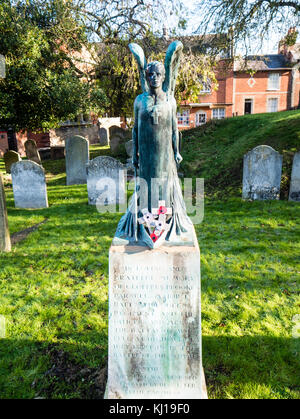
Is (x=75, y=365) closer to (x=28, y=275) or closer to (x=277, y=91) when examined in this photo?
(x=28, y=275)

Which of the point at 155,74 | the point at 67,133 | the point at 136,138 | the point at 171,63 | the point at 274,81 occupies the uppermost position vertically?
the point at 274,81

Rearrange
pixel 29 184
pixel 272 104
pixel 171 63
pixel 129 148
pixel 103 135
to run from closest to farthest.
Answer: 1. pixel 171 63
2. pixel 29 184
3. pixel 129 148
4. pixel 103 135
5. pixel 272 104

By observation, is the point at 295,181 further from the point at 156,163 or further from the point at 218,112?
the point at 218,112

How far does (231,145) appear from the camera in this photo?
13.7 metres

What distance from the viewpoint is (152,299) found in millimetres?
2805

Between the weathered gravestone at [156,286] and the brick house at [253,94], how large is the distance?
2936 cm

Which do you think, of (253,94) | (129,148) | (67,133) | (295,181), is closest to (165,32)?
(129,148)

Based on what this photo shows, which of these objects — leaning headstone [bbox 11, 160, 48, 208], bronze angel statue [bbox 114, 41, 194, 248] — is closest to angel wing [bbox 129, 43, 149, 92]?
bronze angel statue [bbox 114, 41, 194, 248]

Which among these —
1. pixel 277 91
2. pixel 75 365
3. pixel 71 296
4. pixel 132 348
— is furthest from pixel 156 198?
pixel 277 91

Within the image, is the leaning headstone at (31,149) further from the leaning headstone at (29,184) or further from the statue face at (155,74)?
the statue face at (155,74)

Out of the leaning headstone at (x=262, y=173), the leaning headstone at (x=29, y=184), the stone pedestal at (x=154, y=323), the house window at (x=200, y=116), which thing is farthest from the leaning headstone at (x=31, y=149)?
the house window at (x=200, y=116)

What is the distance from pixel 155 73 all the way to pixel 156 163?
32.1 inches

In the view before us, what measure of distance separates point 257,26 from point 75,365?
40.6 ft
